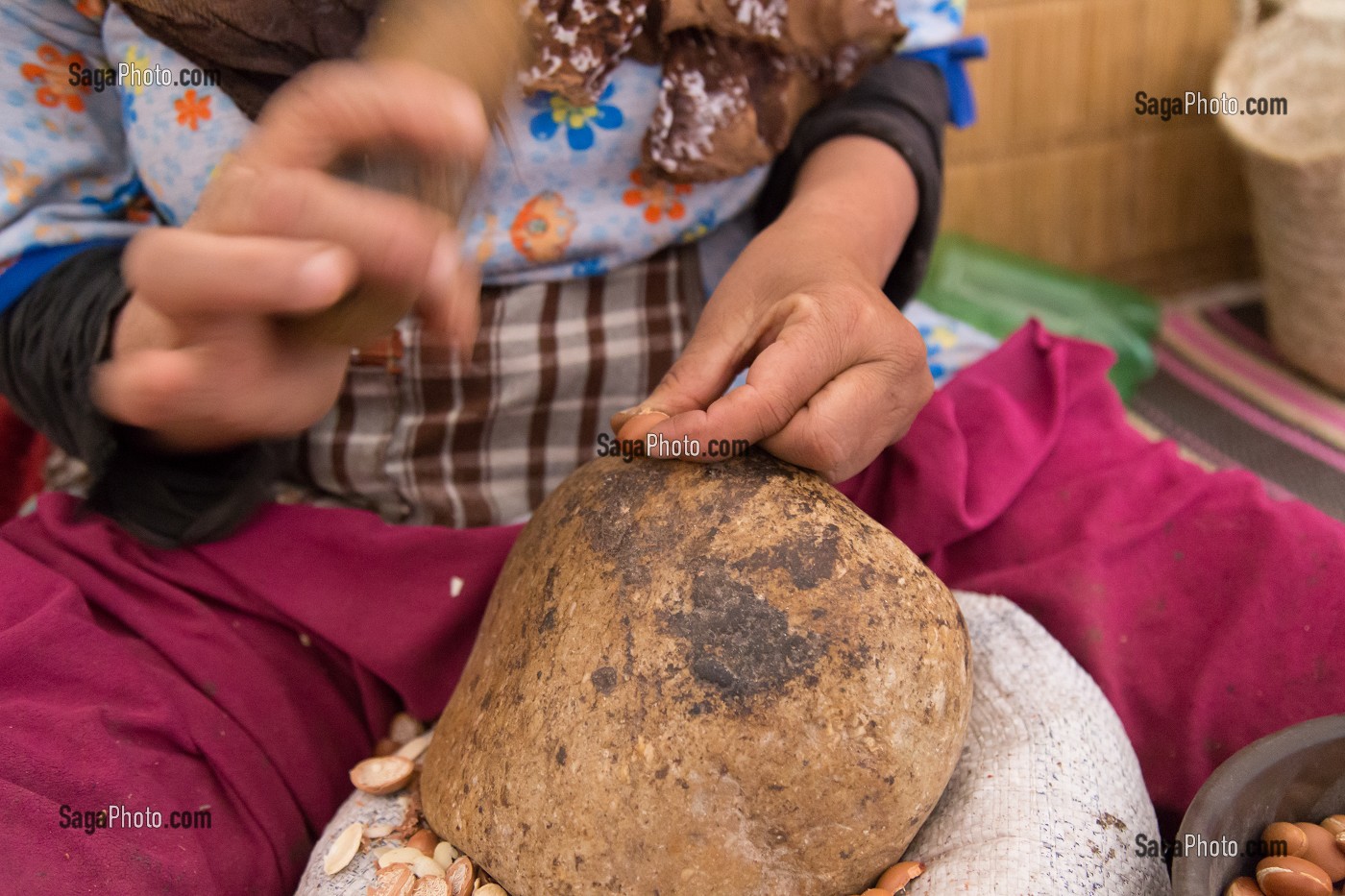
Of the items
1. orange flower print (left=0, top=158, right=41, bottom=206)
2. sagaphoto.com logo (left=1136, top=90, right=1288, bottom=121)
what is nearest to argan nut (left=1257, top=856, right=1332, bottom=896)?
orange flower print (left=0, top=158, right=41, bottom=206)

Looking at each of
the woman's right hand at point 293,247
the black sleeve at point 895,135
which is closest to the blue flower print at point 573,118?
the black sleeve at point 895,135

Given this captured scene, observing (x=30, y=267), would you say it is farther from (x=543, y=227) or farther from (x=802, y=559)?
(x=802, y=559)

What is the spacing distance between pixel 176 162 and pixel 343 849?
2.04 feet

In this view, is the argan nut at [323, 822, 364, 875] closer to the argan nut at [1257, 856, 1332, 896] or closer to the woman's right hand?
the woman's right hand

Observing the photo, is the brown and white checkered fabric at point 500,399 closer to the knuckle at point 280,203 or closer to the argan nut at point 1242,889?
the knuckle at point 280,203

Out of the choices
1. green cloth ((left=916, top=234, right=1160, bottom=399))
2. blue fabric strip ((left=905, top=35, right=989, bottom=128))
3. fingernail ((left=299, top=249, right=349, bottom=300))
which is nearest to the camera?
fingernail ((left=299, top=249, right=349, bottom=300))

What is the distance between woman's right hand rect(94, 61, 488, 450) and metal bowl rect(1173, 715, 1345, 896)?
530 mm

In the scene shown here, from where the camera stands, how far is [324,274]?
486mm

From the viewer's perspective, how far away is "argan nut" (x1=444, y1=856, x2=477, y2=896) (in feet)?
2.17

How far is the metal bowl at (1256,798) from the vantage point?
1.88 ft

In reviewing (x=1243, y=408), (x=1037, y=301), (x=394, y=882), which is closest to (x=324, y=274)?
(x=394, y=882)

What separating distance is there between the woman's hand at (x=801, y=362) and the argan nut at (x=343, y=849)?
35 centimetres

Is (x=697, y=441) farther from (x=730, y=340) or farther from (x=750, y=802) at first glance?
(x=750, y=802)

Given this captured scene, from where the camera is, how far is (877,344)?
28.9 inches
